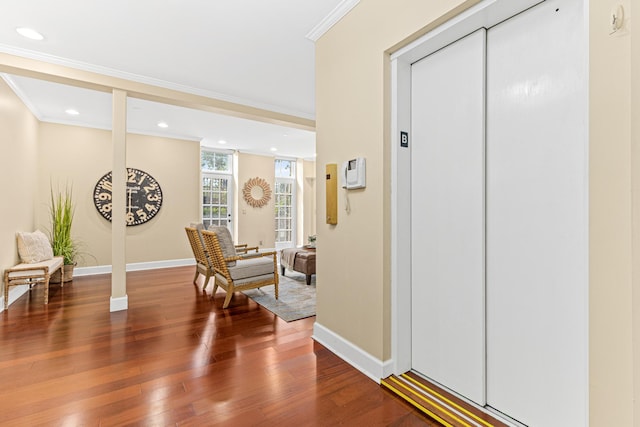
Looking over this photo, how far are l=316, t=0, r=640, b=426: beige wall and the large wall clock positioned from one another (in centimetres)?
458

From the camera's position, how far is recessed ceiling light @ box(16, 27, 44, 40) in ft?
8.24

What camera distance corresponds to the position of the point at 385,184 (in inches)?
77.9

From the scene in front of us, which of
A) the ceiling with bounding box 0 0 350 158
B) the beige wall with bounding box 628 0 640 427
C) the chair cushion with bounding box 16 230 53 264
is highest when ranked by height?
the ceiling with bounding box 0 0 350 158

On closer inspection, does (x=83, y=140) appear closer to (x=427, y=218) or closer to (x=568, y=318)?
(x=427, y=218)

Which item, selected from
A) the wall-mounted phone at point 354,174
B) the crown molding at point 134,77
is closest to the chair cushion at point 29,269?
the crown molding at point 134,77

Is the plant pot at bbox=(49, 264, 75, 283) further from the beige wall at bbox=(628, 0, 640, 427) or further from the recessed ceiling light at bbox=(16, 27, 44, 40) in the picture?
the beige wall at bbox=(628, 0, 640, 427)

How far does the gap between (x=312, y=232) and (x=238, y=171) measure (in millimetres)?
2832

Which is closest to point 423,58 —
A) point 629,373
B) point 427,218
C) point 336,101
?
point 336,101

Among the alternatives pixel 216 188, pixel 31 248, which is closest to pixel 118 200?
pixel 31 248

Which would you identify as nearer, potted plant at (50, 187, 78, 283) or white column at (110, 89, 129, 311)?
white column at (110, 89, 129, 311)

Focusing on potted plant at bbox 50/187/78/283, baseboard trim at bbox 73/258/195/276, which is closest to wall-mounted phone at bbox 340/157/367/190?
potted plant at bbox 50/187/78/283

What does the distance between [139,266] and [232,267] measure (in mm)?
3202

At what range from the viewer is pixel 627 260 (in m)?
1.01

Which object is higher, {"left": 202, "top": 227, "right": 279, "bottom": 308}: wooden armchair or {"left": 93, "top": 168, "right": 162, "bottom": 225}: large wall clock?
{"left": 93, "top": 168, "right": 162, "bottom": 225}: large wall clock
